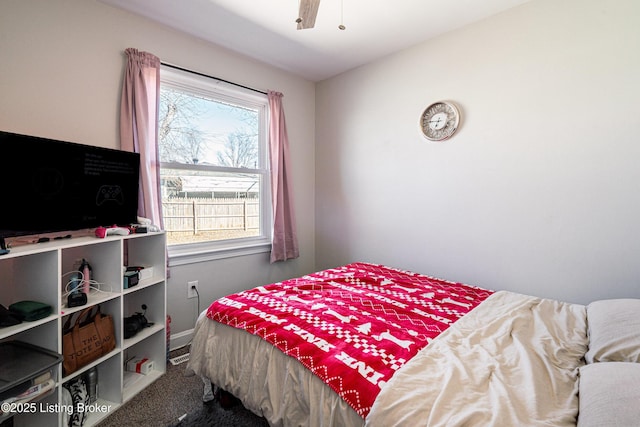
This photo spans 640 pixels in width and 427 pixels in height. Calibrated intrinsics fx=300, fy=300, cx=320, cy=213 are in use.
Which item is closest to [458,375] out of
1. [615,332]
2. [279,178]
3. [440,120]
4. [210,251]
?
[615,332]

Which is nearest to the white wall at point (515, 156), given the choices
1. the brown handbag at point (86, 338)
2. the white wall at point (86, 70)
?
the white wall at point (86, 70)

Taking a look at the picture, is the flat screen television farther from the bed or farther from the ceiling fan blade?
the ceiling fan blade

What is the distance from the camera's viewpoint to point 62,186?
167cm

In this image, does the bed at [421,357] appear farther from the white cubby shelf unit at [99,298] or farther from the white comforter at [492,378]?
the white cubby shelf unit at [99,298]

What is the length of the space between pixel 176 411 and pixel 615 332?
216 centimetres

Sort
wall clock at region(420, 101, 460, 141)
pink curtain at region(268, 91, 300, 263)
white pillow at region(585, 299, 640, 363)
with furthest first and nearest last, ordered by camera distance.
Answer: pink curtain at region(268, 91, 300, 263) → wall clock at region(420, 101, 460, 141) → white pillow at region(585, 299, 640, 363)

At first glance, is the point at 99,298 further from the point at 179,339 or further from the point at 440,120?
the point at 440,120

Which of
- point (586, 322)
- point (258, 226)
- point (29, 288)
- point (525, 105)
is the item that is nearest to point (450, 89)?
point (525, 105)

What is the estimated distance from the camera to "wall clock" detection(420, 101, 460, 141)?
2465 millimetres

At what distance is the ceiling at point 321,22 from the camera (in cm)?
212

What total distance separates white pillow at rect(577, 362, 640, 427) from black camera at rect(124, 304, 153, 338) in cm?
222

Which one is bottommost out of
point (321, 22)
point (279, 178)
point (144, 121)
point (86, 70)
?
point (279, 178)

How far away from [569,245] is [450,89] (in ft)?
4.78

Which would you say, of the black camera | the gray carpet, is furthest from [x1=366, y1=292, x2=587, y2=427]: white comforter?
the black camera
